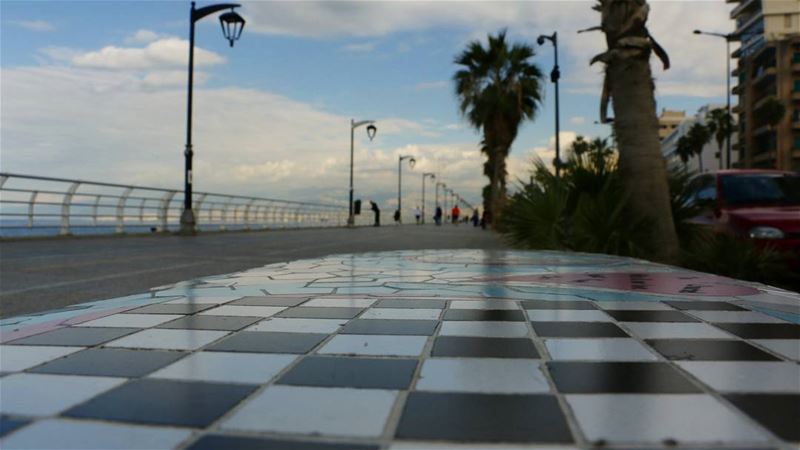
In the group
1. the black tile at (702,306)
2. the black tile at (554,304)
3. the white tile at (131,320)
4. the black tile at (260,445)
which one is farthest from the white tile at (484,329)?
the white tile at (131,320)

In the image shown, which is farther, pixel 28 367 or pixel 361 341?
pixel 361 341

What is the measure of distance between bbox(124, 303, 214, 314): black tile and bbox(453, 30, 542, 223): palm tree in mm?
25258

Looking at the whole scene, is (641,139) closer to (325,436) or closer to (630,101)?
(630,101)

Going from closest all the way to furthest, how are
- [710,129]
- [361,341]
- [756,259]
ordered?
[361,341]
[756,259]
[710,129]

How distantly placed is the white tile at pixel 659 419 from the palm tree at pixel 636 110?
6.38 m

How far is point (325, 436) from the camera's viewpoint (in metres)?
1.34

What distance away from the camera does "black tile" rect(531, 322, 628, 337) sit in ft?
7.99

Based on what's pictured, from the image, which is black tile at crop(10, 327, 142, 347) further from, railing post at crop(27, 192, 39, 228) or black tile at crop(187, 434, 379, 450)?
railing post at crop(27, 192, 39, 228)

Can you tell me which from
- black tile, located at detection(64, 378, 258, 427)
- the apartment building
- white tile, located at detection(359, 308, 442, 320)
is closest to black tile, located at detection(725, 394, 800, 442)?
black tile, located at detection(64, 378, 258, 427)

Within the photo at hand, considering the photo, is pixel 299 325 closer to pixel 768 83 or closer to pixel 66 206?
pixel 66 206

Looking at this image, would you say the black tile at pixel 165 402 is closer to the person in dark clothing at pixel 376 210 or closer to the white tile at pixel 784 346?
the white tile at pixel 784 346

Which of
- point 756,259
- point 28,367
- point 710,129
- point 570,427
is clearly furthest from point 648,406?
point 710,129

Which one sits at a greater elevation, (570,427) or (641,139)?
(641,139)

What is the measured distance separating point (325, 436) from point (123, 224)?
55.1 feet
